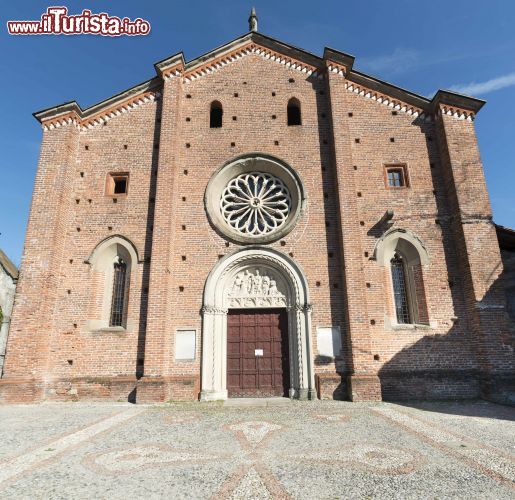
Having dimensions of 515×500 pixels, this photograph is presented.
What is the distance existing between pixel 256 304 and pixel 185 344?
250 centimetres

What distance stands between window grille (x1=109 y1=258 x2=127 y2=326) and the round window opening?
3.44 metres

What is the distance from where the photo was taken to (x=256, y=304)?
11.5 metres

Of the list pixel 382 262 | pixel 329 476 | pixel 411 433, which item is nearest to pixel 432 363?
pixel 382 262

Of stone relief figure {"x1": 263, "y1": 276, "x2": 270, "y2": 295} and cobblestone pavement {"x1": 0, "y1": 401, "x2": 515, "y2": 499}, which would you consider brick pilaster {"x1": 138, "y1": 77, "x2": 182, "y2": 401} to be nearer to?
cobblestone pavement {"x1": 0, "y1": 401, "x2": 515, "y2": 499}

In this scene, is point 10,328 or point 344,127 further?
point 344,127

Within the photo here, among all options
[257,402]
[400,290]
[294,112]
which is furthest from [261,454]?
[294,112]

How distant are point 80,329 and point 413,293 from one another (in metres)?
10.4

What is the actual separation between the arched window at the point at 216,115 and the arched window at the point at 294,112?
2.54m

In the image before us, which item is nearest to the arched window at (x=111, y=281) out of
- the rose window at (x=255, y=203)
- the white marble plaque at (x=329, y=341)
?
the rose window at (x=255, y=203)

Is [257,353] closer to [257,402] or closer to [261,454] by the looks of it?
[257,402]

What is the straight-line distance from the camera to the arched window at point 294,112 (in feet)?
44.0

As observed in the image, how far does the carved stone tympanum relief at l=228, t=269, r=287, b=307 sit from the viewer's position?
11453mm

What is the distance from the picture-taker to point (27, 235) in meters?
11.4

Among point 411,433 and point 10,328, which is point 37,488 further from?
point 10,328
